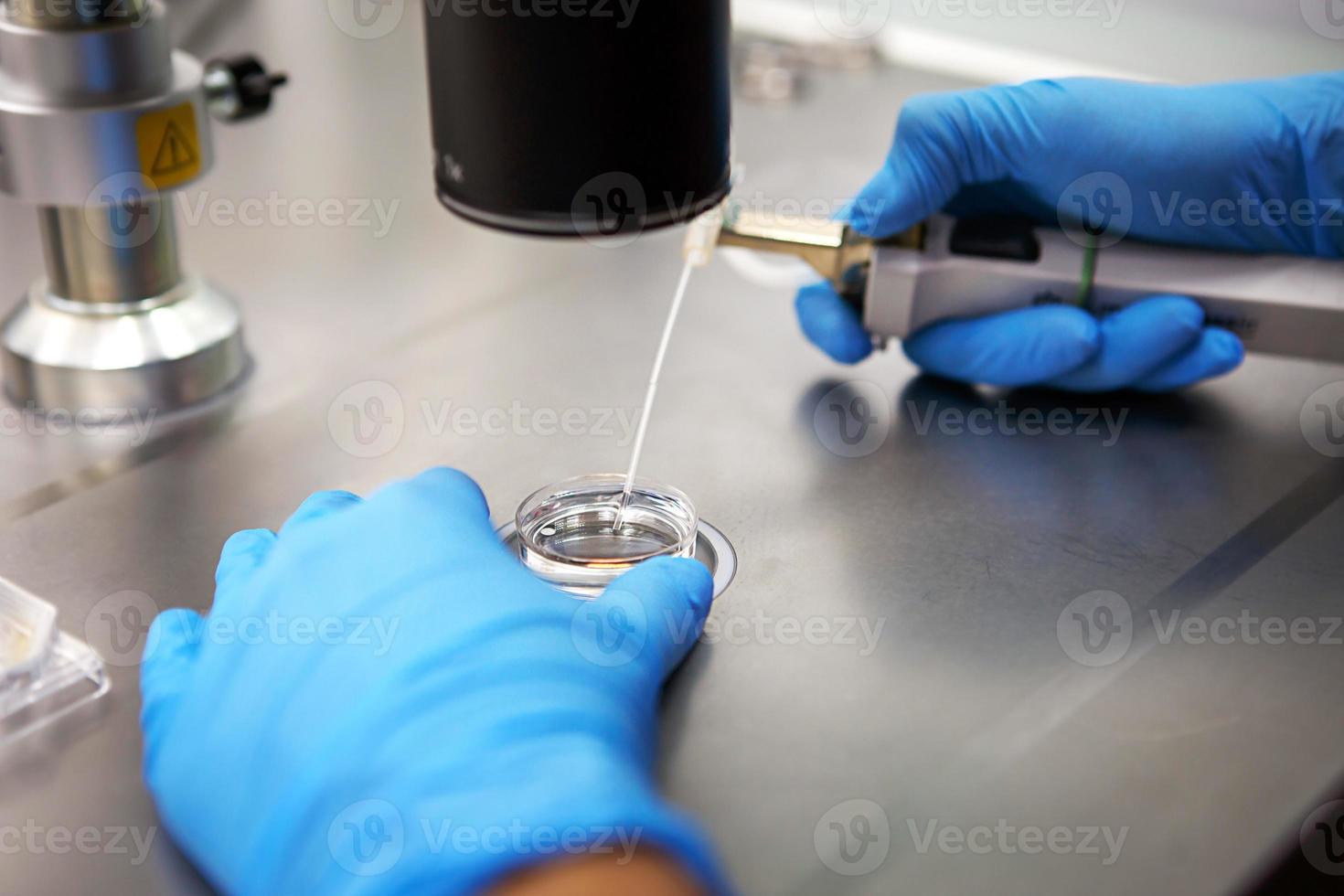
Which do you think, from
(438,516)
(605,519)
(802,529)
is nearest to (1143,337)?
(802,529)

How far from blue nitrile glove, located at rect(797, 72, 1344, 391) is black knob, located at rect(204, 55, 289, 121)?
0.54 m

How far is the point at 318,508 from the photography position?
0.89m

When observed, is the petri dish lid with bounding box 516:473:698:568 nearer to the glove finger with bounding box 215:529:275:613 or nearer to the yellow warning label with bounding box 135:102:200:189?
the glove finger with bounding box 215:529:275:613

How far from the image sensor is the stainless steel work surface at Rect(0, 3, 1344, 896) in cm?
76

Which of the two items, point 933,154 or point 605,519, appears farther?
point 933,154

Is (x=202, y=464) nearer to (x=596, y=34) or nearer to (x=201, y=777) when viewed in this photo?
(x=201, y=777)

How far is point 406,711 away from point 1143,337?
71 centimetres

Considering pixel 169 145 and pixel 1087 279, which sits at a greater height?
pixel 169 145

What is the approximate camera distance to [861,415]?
1181 millimetres

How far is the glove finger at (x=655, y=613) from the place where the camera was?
0.81 m

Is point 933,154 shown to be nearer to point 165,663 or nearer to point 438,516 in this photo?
point 438,516

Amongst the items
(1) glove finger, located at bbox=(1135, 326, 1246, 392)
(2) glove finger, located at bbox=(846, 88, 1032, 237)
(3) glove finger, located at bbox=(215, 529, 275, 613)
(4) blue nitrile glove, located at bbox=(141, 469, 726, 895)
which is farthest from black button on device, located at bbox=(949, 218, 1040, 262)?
(3) glove finger, located at bbox=(215, 529, 275, 613)

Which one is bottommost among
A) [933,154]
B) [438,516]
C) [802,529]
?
[802,529]

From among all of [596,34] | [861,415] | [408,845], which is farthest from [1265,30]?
[408,845]
